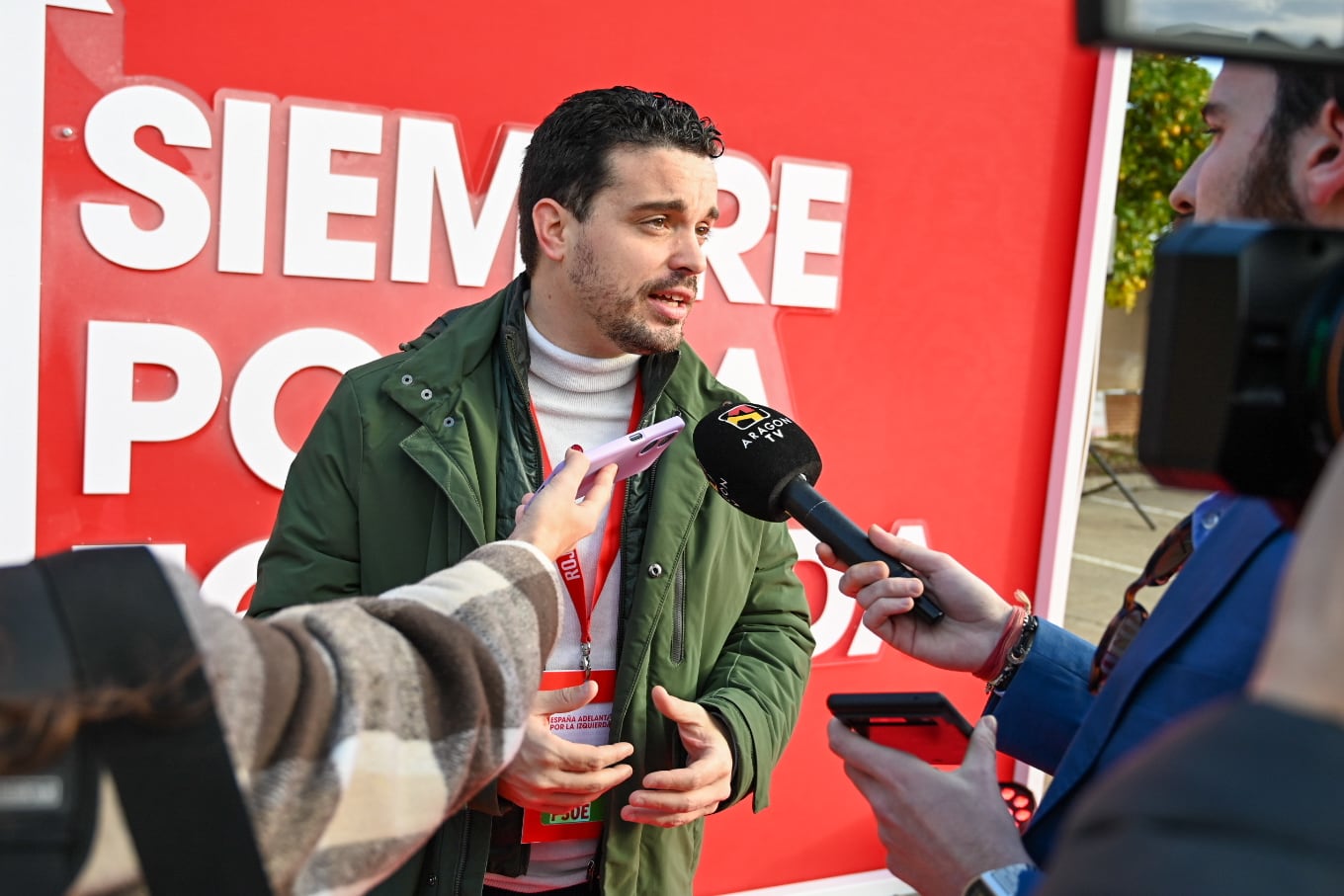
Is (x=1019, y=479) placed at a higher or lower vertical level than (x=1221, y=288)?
lower

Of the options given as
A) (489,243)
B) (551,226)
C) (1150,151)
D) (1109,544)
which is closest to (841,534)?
(551,226)

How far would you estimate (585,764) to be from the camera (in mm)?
1820

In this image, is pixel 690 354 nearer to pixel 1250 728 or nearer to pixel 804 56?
pixel 804 56

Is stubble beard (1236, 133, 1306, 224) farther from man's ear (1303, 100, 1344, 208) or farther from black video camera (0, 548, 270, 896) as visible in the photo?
black video camera (0, 548, 270, 896)

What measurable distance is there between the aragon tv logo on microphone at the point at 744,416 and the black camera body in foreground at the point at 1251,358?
1.02m

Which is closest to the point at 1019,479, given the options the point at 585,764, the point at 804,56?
the point at 804,56

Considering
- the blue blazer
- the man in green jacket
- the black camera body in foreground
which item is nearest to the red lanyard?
the man in green jacket

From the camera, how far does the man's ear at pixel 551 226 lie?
234cm

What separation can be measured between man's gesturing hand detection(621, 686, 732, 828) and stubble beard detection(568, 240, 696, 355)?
69 cm

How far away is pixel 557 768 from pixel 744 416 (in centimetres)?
66

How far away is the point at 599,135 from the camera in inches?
91.1

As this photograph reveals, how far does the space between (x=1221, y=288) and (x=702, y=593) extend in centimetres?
139

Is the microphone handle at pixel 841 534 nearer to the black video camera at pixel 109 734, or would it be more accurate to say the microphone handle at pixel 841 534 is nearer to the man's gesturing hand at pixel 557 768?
the man's gesturing hand at pixel 557 768

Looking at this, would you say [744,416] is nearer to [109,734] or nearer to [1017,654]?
[1017,654]
